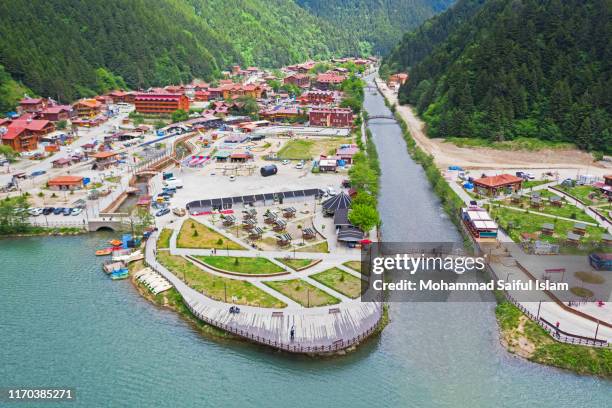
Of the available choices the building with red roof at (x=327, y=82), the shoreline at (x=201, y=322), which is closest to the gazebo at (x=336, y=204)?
the shoreline at (x=201, y=322)

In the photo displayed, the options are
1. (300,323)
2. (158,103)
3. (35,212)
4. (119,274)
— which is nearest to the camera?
(300,323)

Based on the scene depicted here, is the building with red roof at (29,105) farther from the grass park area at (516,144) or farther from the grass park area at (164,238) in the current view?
the grass park area at (516,144)

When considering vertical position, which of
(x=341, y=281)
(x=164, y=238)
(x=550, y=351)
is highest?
(x=164, y=238)

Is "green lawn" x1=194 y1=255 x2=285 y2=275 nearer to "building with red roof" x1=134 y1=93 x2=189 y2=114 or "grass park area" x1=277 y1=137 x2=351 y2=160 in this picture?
"grass park area" x1=277 y1=137 x2=351 y2=160

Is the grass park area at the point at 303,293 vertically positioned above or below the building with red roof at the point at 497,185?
below

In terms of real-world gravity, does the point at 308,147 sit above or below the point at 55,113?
below

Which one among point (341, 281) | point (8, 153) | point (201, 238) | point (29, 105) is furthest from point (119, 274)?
point (29, 105)

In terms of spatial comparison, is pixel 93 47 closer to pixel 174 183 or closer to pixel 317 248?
pixel 174 183
